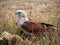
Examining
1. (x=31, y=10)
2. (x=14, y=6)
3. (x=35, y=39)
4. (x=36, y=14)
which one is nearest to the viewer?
(x=35, y=39)

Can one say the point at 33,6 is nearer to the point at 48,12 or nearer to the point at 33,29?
the point at 48,12

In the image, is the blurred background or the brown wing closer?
the brown wing

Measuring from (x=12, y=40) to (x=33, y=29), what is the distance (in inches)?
42.2

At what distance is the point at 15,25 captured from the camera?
716 cm

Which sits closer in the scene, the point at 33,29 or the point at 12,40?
the point at 12,40

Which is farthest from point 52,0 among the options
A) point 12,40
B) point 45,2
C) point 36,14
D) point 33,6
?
point 12,40

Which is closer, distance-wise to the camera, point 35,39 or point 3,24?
point 35,39

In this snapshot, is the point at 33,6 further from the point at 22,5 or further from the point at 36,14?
the point at 36,14

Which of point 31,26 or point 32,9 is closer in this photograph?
point 31,26

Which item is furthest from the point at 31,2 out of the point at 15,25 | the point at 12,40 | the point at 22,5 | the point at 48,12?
the point at 12,40

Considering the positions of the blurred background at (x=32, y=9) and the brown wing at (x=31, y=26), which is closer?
the brown wing at (x=31, y=26)

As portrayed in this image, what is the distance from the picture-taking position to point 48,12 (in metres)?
8.84

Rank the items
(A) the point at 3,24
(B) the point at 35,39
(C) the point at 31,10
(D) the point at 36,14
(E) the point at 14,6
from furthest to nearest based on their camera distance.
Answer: (E) the point at 14,6
(C) the point at 31,10
(D) the point at 36,14
(A) the point at 3,24
(B) the point at 35,39

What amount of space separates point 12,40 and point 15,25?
1.61 m
